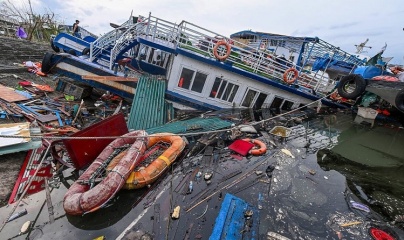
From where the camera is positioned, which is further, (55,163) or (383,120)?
(383,120)

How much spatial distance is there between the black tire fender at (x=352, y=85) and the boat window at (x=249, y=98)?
19.0ft

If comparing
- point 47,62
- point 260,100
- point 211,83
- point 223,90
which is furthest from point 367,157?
point 47,62

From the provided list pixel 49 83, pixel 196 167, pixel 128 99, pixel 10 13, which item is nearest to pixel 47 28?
pixel 10 13

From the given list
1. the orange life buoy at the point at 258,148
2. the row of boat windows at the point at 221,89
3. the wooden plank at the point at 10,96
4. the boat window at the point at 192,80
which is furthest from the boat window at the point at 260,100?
the wooden plank at the point at 10,96

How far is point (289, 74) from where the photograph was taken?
10516 mm

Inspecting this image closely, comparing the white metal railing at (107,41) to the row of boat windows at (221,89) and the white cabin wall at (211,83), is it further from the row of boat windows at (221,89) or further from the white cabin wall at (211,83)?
the row of boat windows at (221,89)

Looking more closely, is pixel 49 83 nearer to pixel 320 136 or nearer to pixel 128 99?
pixel 128 99

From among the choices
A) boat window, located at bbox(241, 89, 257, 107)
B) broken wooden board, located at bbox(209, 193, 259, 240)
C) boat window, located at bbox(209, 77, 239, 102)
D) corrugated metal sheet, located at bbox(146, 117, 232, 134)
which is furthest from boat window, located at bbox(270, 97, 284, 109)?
broken wooden board, located at bbox(209, 193, 259, 240)

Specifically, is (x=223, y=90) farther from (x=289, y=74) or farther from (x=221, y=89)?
(x=289, y=74)

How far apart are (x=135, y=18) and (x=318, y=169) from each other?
1047 cm

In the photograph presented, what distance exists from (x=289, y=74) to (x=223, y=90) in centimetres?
332

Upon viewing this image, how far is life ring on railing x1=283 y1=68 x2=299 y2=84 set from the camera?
409 inches

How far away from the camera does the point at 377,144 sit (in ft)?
30.5

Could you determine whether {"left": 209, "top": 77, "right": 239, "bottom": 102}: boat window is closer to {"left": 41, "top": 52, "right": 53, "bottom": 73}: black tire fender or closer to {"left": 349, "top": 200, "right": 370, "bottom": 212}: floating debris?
{"left": 349, "top": 200, "right": 370, "bottom": 212}: floating debris
